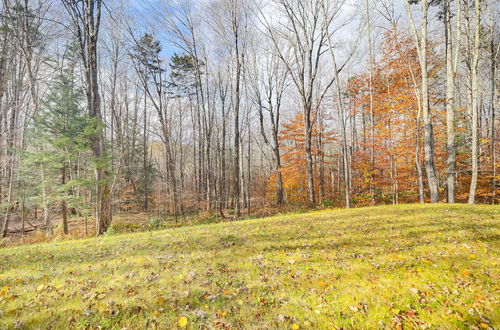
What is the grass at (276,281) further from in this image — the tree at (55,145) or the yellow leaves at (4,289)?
the tree at (55,145)

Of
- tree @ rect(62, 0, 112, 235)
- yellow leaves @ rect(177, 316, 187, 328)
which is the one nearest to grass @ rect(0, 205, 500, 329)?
yellow leaves @ rect(177, 316, 187, 328)

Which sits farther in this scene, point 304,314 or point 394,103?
point 394,103

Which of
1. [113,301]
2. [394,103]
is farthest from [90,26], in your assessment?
[394,103]

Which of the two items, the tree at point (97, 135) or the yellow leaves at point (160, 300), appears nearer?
the yellow leaves at point (160, 300)

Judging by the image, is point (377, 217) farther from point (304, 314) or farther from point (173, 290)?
point (173, 290)

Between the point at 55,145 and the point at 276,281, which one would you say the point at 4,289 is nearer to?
the point at 276,281

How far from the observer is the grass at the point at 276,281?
2594mm

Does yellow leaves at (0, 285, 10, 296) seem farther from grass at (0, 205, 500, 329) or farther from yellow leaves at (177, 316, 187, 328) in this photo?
yellow leaves at (177, 316, 187, 328)

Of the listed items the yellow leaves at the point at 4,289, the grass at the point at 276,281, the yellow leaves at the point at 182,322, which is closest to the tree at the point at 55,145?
the grass at the point at 276,281

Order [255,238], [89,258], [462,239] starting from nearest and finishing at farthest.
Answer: [462,239], [89,258], [255,238]

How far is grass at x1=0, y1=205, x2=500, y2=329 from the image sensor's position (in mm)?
2594

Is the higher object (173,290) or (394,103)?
Result: (394,103)

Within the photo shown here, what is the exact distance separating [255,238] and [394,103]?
1459cm

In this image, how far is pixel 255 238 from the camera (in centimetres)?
585
